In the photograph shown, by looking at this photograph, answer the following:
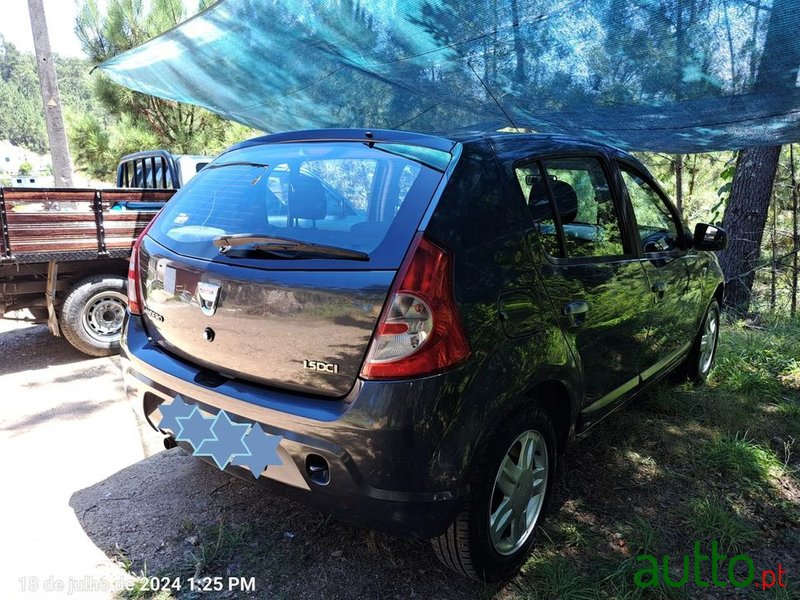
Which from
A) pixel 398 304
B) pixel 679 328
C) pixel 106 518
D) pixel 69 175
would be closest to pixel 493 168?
pixel 398 304

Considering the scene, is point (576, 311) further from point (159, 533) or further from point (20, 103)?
point (20, 103)

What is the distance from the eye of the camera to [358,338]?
1681 mm

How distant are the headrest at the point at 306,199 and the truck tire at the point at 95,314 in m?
3.34

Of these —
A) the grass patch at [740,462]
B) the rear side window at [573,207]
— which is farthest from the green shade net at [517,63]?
the grass patch at [740,462]

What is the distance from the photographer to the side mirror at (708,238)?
3.35m

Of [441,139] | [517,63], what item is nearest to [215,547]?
[441,139]

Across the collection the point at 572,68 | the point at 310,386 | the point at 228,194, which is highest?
the point at 572,68

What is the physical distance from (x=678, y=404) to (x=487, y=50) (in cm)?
294

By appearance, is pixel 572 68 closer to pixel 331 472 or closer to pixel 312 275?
pixel 312 275

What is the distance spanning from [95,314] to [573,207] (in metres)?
4.16

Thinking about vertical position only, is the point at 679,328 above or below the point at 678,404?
above

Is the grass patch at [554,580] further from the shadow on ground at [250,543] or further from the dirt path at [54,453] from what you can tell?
the dirt path at [54,453]

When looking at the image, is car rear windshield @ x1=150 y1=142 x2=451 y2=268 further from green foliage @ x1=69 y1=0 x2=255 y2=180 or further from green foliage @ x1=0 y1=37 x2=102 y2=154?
green foliage @ x1=0 y1=37 x2=102 y2=154

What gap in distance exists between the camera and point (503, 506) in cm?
204
